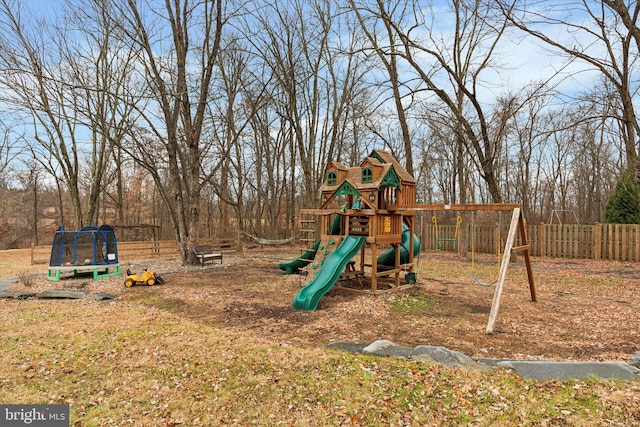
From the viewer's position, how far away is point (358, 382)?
12.1ft

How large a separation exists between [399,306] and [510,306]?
218cm

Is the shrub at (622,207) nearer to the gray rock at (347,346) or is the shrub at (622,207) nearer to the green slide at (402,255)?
the green slide at (402,255)

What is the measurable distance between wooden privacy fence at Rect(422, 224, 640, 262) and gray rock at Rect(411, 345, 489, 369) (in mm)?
10998

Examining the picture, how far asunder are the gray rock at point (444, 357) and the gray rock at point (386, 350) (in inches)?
4.3

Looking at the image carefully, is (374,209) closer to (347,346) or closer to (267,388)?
(347,346)

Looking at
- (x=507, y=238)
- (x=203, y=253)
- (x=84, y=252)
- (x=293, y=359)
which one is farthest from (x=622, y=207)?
(x=84, y=252)

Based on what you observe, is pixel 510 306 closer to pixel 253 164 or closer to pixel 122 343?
pixel 122 343

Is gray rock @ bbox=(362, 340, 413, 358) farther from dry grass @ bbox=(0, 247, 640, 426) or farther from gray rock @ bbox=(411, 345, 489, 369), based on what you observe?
dry grass @ bbox=(0, 247, 640, 426)

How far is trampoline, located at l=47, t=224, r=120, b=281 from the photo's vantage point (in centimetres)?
1039

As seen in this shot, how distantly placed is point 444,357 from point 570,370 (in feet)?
4.17

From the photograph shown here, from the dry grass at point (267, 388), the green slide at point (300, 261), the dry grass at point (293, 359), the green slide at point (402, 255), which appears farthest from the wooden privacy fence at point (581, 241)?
the dry grass at point (267, 388)

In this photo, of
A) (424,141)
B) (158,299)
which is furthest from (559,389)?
(424,141)

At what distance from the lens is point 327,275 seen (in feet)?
24.9

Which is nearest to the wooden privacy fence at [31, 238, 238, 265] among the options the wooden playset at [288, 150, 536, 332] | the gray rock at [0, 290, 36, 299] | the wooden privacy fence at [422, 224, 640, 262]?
the gray rock at [0, 290, 36, 299]
